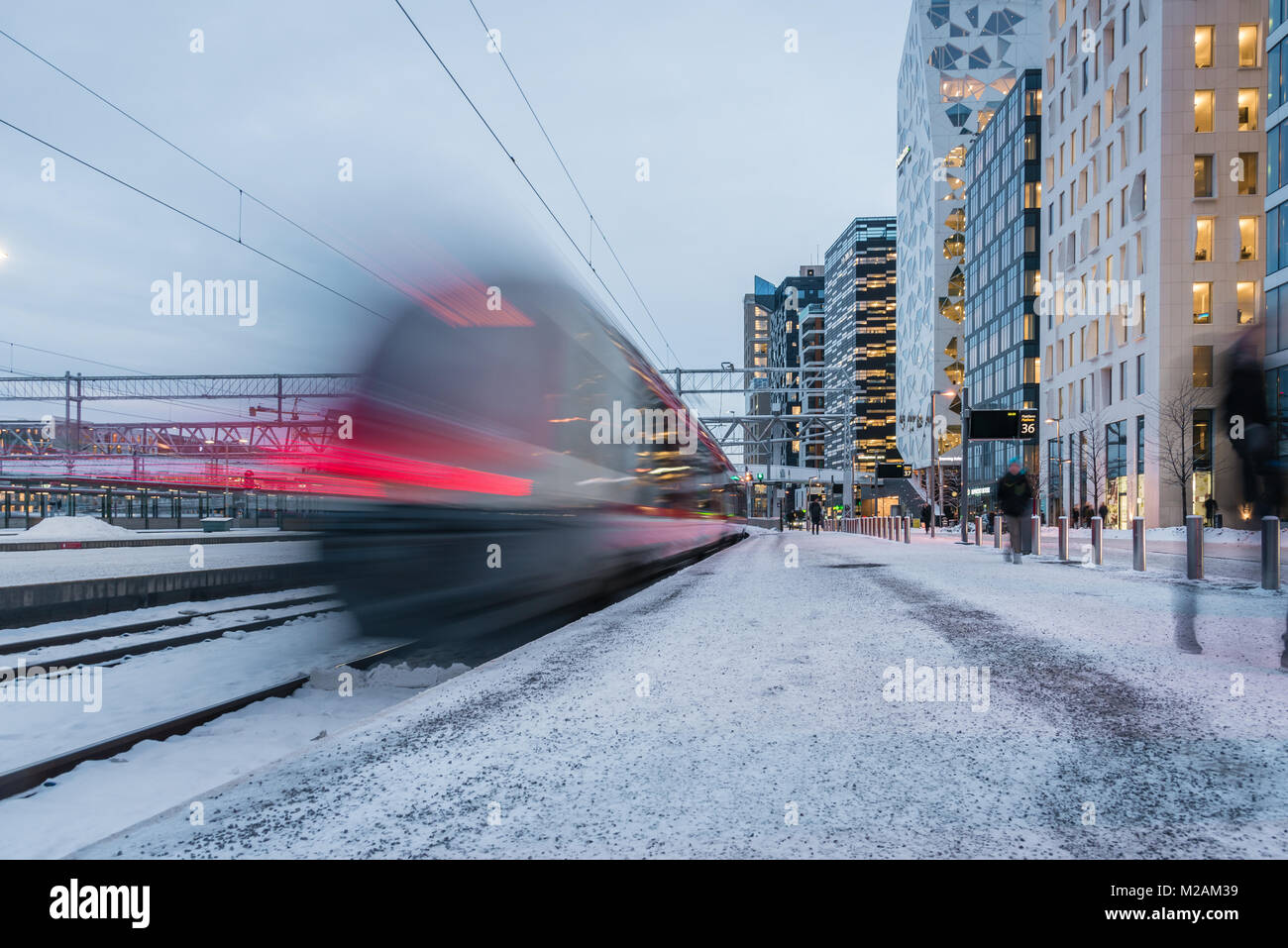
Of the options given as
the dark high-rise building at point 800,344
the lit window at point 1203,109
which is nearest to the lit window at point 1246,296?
the lit window at point 1203,109

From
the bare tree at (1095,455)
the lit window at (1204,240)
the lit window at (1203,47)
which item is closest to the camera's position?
the lit window at (1203,47)

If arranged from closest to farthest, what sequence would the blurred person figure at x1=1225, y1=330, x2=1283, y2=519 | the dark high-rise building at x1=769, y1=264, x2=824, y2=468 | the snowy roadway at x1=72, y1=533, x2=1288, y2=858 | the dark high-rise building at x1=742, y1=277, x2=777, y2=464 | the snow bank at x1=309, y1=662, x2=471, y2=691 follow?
the snowy roadway at x1=72, y1=533, x2=1288, y2=858 < the blurred person figure at x1=1225, y1=330, x2=1283, y2=519 < the snow bank at x1=309, y1=662, x2=471, y2=691 < the dark high-rise building at x1=769, y1=264, x2=824, y2=468 < the dark high-rise building at x1=742, y1=277, x2=777, y2=464

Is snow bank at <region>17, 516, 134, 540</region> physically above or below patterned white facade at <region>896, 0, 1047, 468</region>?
below

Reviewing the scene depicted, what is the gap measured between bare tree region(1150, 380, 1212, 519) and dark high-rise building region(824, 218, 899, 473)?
3218 inches

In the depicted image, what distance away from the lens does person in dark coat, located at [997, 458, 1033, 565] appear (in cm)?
1360

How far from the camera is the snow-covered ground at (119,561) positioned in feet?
36.4

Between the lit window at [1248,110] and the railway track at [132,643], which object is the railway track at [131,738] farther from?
the lit window at [1248,110]

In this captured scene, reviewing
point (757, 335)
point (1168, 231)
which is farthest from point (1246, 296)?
point (757, 335)

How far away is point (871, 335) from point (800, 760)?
402 ft

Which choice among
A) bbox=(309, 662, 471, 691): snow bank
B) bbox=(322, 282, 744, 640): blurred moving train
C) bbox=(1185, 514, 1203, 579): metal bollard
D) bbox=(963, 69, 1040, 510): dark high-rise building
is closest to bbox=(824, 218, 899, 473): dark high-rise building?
bbox=(963, 69, 1040, 510): dark high-rise building

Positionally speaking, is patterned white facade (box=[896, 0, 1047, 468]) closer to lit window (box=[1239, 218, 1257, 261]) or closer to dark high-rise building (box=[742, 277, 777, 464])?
lit window (box=[1239, 218, 1257, 261])

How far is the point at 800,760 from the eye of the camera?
2.90m

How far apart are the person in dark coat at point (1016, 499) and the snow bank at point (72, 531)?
67.4 ft

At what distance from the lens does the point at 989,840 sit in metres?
2.19
